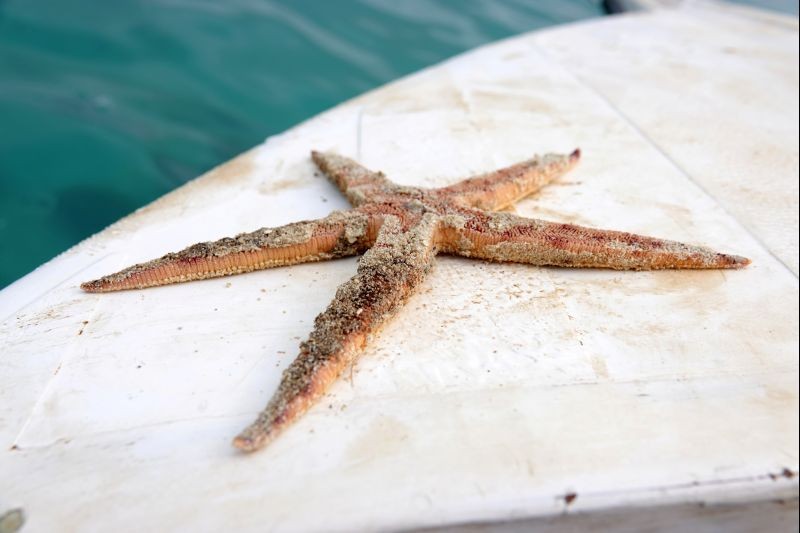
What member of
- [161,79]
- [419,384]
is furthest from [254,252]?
[161,79]

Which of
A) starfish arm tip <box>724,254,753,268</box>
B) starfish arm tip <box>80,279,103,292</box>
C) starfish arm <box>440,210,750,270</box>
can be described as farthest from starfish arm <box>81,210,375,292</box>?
starfish arm tip <box>724,254,753,268</box>

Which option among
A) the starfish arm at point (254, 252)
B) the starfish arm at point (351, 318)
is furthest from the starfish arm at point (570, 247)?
the starfish arm at point (254, 252)

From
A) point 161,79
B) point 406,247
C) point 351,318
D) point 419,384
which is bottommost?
point 419,384

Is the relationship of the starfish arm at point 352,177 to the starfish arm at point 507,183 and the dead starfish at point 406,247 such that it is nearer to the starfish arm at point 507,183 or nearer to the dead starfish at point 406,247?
the dead starfish at point 406,247

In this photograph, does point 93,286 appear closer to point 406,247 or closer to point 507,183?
point 406,247

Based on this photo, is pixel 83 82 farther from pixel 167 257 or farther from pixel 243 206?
pixel 167 257

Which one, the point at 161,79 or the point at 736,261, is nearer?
the point at 736,261
